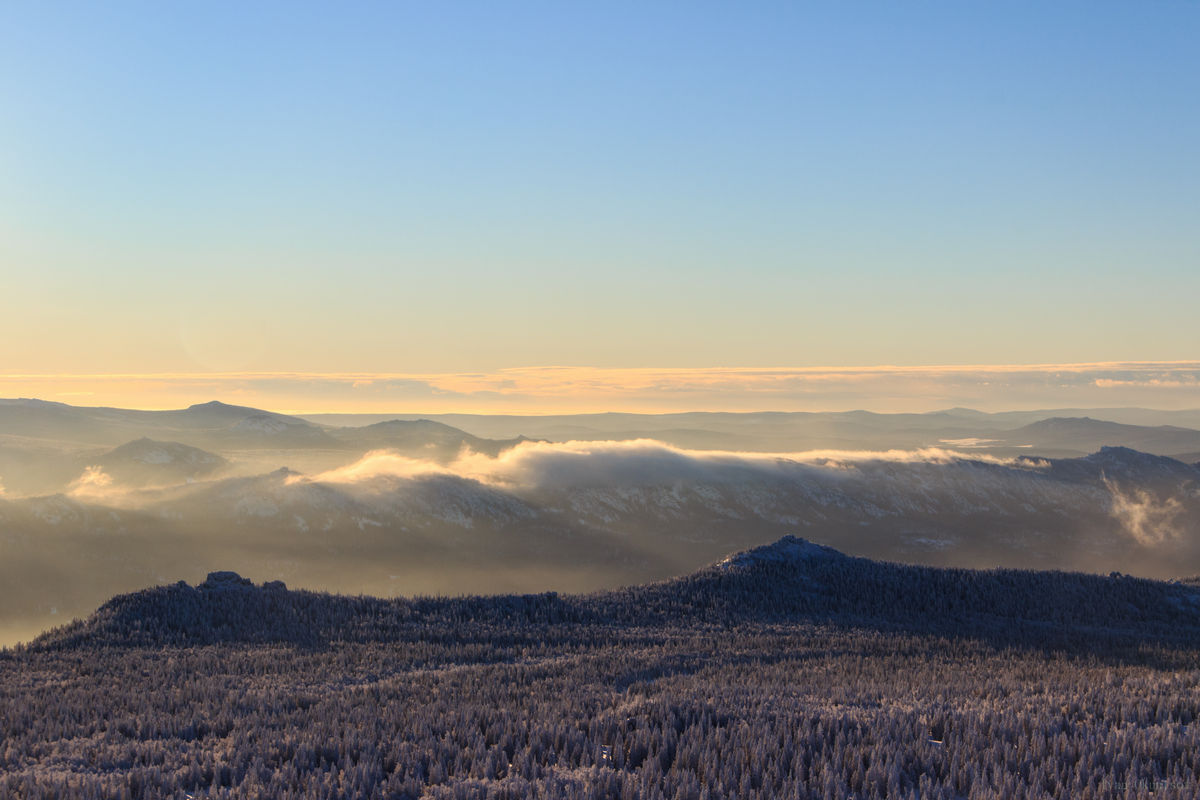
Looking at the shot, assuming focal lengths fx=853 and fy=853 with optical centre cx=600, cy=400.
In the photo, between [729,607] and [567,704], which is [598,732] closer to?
[567,704]

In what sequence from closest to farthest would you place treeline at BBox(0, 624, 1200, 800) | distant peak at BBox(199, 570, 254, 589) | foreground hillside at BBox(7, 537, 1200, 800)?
treeline at BBox(0, 624, 1200, 800)
foreground hillside at BBox(7, 537, 1200, 800)
distant peak at BBox(199, 570, 254, 589)

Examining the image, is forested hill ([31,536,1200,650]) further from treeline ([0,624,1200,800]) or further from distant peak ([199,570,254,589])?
treeline ([0,624,1200,800])

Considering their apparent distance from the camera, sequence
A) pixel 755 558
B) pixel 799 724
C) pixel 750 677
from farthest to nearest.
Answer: pixel 755 558 < pixel 750 677 < pixel 799 724

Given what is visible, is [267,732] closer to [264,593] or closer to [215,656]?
[215,656]

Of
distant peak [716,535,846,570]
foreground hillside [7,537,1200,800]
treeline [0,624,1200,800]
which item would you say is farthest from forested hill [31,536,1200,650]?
treeline [0,624,1200,800]

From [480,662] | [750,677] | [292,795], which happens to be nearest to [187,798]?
[292,795]

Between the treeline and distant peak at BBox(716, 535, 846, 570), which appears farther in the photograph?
distant peak at BBox(716, 535, 846, 570)

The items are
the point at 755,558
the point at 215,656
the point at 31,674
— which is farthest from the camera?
the point at 755,558
